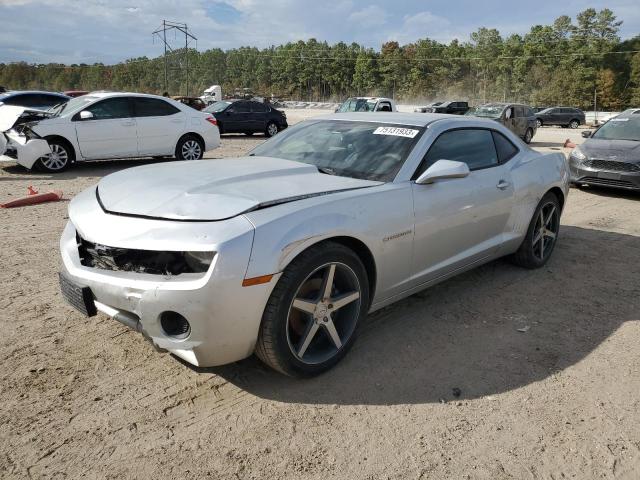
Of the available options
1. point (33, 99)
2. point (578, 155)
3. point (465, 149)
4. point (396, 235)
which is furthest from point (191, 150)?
point (396, 235)

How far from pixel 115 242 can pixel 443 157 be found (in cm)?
240

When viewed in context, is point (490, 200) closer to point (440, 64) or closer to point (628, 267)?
point (628, 267)

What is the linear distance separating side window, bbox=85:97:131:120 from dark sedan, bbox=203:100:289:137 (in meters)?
9.30

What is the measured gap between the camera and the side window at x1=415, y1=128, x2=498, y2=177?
146 inches

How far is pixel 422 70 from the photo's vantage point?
9438cm

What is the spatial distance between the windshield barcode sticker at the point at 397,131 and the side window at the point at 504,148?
1.14 metres

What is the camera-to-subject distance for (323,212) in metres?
2.82

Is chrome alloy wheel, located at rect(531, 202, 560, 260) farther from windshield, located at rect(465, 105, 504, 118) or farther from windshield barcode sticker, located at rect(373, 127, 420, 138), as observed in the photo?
windshield, located at rect(465, 105, 504, 118)

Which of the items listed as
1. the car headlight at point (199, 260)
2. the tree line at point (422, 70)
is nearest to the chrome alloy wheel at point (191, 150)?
the car headlight at point (199, 260)

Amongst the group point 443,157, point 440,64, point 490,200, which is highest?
point 440,64

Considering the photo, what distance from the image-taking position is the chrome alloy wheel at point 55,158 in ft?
32.3

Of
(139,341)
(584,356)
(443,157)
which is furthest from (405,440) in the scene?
(443,157)

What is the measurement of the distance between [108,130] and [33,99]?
18.9ft

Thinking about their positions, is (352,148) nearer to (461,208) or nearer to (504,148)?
(461,208)
